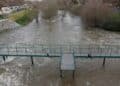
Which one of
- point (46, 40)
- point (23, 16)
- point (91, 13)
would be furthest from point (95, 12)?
point (23, 16)

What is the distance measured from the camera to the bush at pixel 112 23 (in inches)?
1039

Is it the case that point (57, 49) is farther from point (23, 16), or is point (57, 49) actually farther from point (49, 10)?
point (49, 10)

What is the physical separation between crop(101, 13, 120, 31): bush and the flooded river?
895 mm

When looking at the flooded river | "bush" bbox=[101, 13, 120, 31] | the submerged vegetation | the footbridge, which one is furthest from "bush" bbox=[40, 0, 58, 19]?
the footbridge

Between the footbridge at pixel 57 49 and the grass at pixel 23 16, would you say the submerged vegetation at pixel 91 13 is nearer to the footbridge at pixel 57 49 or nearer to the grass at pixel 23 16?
the grass at pixel 23 16

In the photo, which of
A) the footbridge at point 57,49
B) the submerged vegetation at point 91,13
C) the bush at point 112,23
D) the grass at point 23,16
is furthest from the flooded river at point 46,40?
the grass at point 23,16

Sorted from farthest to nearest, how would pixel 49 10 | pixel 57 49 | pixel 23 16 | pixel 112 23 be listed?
pixel 49 10, pixel 23 16, pixel 112 23, pixel 57 49

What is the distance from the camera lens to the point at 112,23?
Result: 88.1 ft

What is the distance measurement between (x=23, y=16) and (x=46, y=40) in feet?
30.1

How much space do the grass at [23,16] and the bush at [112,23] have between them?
1157 centimetres

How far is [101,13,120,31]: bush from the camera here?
26380mm

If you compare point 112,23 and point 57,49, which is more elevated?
point 112,23

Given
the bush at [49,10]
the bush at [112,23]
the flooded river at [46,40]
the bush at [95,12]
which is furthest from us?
the bush at [49,10]

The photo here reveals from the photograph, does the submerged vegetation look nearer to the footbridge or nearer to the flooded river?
the flooded river
